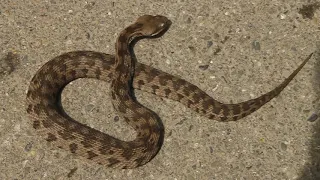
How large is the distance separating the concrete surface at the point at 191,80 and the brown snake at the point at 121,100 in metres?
0.15

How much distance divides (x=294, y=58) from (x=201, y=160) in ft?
7.55

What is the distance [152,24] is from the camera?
7504mm

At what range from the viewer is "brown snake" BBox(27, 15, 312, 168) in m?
6.61

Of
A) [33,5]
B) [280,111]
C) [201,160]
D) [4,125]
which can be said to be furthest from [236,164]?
[33,5]

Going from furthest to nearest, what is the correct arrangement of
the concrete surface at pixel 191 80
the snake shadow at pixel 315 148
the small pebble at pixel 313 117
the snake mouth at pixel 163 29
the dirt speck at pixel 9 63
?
the snake mouth at pixel 163 29
the dirt speck at pixel 9 63
the small pebble at pixel 313 117
the concrete surface at pixel 191 80
the snake shadow at pixel 315 148

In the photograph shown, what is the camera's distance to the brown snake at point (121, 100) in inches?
260

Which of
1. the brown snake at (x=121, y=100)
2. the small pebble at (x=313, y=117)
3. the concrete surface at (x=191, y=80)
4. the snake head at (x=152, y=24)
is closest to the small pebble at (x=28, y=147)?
the concrete surface at (x=191, y=80)

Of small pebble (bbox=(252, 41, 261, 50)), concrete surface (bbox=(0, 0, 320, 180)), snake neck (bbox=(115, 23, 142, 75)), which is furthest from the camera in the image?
small pebble (bbox=(252, 41, 261, 50))

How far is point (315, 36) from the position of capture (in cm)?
776

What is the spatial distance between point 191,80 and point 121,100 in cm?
120

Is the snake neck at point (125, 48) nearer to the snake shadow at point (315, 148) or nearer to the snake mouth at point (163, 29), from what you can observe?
the snake mouth at point (163, 29)

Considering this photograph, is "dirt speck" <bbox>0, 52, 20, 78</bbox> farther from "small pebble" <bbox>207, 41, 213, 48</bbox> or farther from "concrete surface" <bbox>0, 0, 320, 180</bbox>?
"small pebble" <bbox>207, 41, 213, 48</bbox>

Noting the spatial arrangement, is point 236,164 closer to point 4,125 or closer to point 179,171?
point 179,171

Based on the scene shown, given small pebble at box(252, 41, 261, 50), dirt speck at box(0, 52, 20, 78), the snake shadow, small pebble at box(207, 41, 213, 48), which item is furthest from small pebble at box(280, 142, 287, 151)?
dirt speck at box(0, 52, 20, 78)
